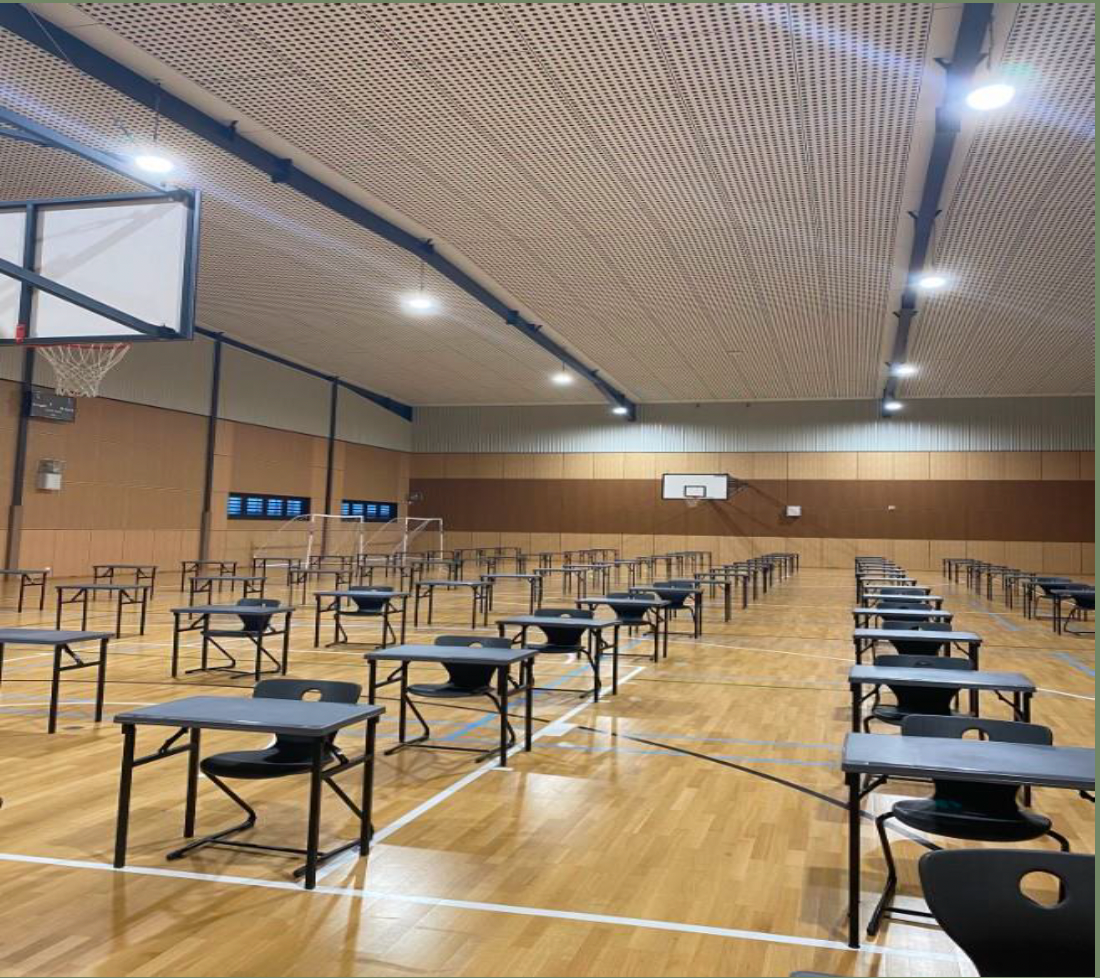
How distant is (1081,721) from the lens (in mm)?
6992

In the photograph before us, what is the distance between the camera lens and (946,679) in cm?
486

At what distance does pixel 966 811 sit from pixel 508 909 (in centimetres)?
184

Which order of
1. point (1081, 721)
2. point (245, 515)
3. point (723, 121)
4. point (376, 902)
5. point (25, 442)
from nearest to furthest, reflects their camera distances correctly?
point (376, 902), point (1081, 721), point (723, 121), point (25, 442), point (245, 515)

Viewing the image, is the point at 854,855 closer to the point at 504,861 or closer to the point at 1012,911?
the point at 1012,911

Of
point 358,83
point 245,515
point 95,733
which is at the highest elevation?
point 358,83

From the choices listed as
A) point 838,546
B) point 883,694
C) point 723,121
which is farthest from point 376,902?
point 838,546

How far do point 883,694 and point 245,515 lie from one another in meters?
19.3

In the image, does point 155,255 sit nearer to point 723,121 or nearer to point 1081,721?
point 723,121

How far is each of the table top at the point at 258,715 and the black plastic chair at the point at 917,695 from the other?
302 centimetres

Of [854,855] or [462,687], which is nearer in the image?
[854,855]

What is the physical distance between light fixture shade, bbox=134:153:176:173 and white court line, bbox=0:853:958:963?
8.62 meters

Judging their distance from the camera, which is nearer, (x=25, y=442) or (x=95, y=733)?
(x=95, y=733)

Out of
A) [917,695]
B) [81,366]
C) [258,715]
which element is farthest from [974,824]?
[81,366]

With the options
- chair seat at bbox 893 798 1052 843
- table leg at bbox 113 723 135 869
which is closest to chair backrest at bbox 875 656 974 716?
chair seat at bbox 893 798 1052 843
